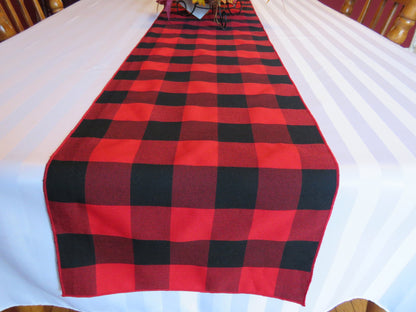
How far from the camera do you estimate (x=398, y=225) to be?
473 millimetres

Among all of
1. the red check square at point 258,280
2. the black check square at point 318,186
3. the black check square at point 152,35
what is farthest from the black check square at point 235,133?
the black check square at point 152,35

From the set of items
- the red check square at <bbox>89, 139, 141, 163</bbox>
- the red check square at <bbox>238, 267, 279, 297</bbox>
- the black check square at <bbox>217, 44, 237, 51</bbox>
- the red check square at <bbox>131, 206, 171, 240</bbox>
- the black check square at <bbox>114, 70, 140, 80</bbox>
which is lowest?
the red check square at <bbox>238, 267, 279, 297</bbox>

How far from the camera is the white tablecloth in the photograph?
44 cm

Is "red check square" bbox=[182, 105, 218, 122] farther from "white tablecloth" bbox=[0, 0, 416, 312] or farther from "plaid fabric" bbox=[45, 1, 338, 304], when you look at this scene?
"white tablecloth" bbox=[0, 0, 416, 312]

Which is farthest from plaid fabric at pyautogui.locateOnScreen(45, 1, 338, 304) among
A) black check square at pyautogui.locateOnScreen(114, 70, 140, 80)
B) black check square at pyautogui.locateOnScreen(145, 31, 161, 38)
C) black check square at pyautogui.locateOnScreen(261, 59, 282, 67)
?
black check square at pyautogui.locateOnScreen(145, 31, 161, 38)

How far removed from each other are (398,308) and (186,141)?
1.78 ft

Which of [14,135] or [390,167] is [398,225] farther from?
[14,135]

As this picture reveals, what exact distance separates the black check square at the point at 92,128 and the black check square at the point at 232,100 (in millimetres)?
234

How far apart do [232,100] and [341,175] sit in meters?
0.28

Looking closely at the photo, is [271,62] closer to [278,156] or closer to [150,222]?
[278,156]

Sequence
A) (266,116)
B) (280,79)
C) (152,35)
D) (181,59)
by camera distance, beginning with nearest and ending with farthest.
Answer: (266,116) < (280,79) < (181,59) < (152,35)

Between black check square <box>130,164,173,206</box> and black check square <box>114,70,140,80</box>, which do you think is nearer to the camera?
black check square <box>130,164,173,206</box>

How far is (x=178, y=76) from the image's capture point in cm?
71

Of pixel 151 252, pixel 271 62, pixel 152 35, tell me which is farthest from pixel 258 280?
pixel 152 35
